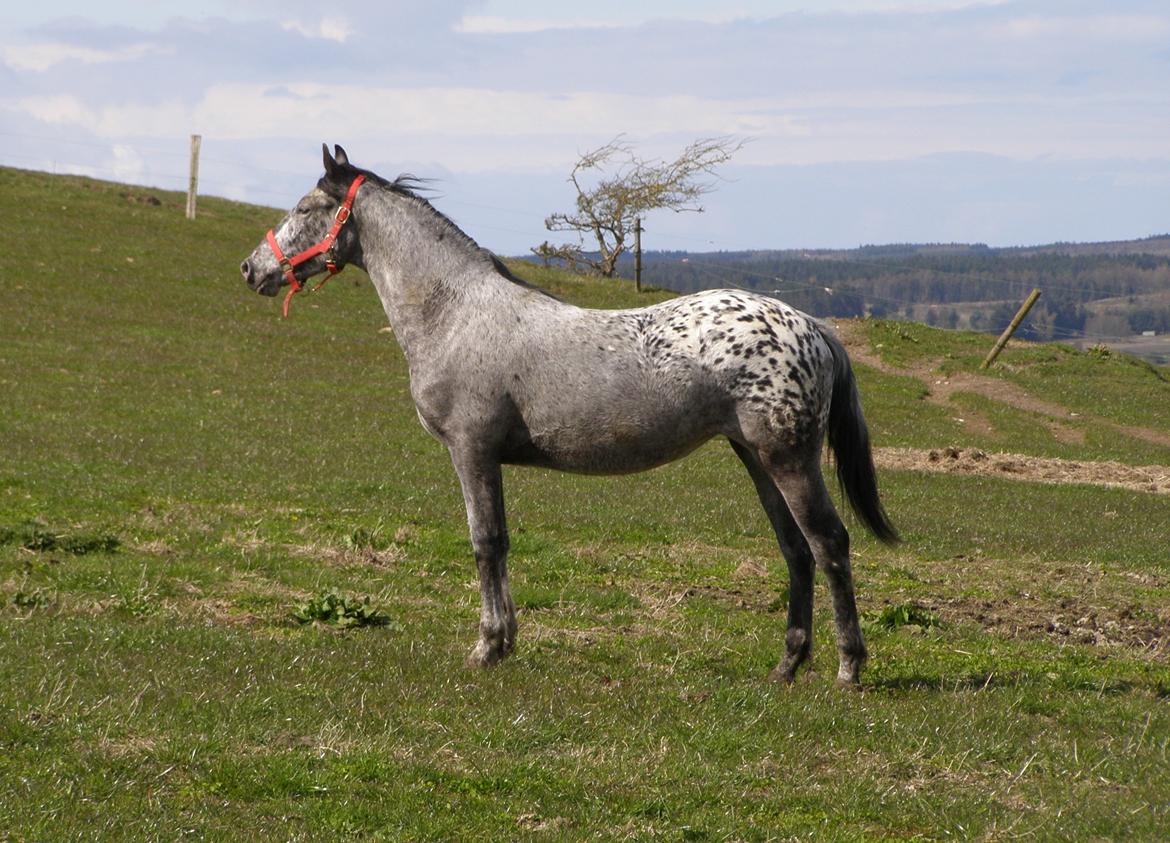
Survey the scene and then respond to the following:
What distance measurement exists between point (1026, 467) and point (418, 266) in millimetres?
A: 21062

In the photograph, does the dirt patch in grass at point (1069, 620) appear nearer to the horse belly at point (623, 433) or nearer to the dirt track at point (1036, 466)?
the horse belly at point (623, 433)

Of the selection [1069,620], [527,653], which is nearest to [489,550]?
[527,653]

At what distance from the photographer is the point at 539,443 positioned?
30.8 feet

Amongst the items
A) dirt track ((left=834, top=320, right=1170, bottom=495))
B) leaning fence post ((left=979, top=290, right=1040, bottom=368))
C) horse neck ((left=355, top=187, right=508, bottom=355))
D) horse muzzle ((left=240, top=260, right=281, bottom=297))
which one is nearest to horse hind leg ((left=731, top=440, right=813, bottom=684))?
horse neck ((left=355, top=187, right=508, bottom=355))

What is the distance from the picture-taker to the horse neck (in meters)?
9.70

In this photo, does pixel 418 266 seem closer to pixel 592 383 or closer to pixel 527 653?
pixel 592 383

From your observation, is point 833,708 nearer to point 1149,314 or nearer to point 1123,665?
point 1123,665

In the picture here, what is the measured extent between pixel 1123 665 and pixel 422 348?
20.2 ft

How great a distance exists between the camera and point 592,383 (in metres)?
9.14

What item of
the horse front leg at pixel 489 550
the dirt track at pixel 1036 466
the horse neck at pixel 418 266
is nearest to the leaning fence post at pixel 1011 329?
the dirt track at pixel 1036 466

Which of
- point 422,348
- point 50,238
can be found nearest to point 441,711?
point 422,348

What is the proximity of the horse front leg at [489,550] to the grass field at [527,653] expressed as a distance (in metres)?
0.25

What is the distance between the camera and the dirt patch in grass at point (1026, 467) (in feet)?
89.8

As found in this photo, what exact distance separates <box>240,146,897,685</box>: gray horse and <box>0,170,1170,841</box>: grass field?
102 centimetres
